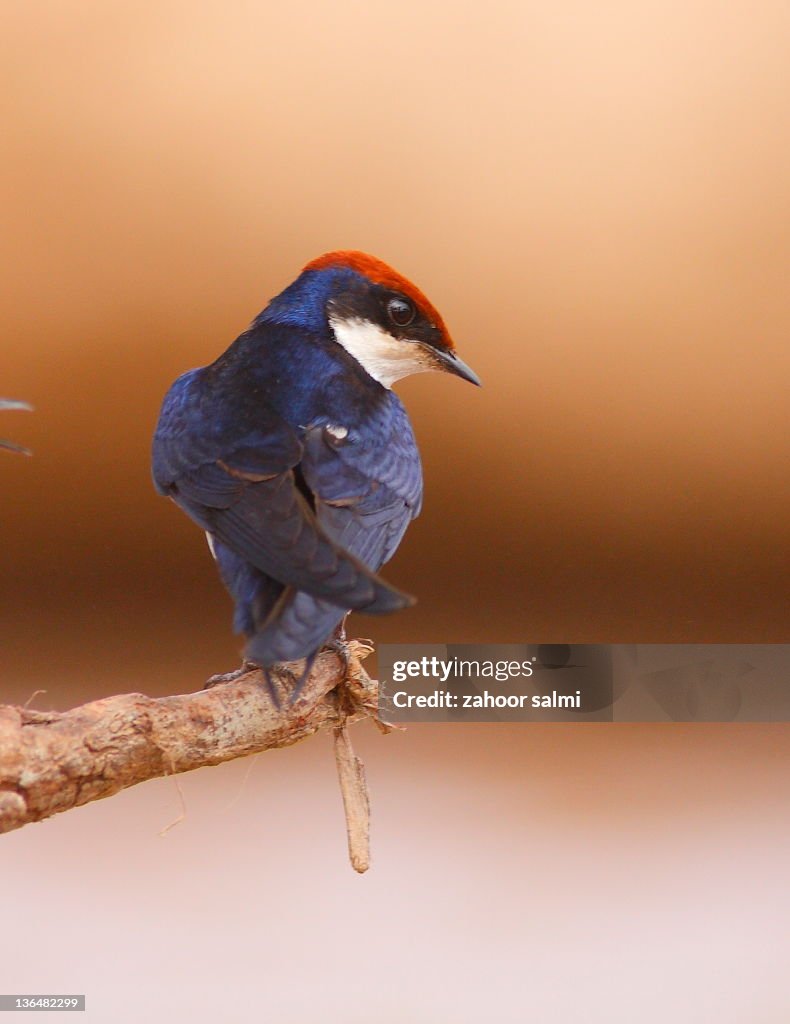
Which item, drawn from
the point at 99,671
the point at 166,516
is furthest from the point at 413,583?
the point at 99,671

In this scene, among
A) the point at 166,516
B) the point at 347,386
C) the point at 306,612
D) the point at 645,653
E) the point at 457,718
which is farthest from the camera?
the point at 166,516

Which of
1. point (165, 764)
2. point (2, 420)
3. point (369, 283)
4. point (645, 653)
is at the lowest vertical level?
point (165, 764)

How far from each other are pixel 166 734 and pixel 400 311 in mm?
566

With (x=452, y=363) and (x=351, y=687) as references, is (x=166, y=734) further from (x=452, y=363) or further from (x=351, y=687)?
(x=452, y=363)

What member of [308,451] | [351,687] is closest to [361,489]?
[308,451]

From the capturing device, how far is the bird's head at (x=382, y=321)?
126 cm

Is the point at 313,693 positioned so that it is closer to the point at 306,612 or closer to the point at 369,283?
the point at 306,612

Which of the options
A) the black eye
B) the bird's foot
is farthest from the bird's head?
the bird's foot

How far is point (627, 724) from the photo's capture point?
83.1 inches

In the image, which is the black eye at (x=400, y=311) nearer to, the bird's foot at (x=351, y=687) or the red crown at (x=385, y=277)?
the red crown at (x=385, y=277)

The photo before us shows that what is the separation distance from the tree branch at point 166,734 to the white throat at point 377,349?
33cm

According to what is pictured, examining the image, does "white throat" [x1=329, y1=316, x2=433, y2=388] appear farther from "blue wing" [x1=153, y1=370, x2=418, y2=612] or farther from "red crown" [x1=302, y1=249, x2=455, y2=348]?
"blue wing" [x1=153, y1=370, x2=418, y2=612]

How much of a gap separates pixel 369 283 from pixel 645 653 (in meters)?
0.81

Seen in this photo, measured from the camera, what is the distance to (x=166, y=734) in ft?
3.16
